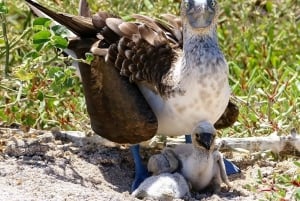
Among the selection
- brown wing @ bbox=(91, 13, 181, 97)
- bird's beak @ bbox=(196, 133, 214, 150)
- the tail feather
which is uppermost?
the tail feather

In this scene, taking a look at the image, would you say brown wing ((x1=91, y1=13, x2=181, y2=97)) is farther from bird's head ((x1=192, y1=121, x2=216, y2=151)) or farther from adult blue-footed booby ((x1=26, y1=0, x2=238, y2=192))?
bird's head ((x1=192, y1=121, x2=216, y2=151))

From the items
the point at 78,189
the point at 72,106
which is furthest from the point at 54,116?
the point at 78,189

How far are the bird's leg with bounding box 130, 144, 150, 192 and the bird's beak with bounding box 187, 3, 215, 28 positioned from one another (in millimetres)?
985

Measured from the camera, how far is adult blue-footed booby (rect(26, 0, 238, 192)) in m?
7.41

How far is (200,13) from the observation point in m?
7.44

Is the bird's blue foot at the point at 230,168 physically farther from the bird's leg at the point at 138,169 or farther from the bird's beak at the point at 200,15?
the bird's beak at the point at 200,15

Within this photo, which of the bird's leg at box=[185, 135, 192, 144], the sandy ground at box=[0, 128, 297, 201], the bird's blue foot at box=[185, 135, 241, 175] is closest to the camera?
the sandy ground at box=[0, 128, 297, 201]

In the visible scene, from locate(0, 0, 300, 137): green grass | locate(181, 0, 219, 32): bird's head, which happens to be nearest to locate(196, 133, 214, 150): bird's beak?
locate(181, 0, 219, 32): bird's head

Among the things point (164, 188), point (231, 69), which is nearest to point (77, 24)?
point (164, 188)

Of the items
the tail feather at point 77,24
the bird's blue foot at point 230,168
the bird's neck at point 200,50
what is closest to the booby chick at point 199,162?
the bird's blue foot at point 230,168

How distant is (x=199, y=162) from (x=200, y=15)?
3.25ft

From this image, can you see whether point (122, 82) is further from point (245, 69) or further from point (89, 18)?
point (245, 69)

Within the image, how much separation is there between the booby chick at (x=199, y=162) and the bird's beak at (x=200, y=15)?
68 centimetres

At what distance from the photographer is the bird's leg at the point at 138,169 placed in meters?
7.57
